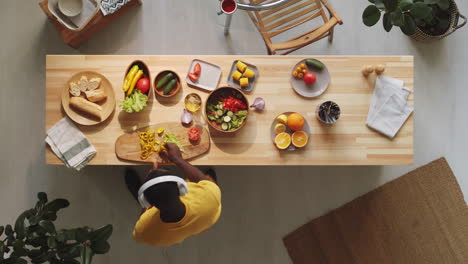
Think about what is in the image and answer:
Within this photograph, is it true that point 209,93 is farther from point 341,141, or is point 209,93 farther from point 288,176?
point 288,176

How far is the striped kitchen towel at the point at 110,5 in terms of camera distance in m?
2.59

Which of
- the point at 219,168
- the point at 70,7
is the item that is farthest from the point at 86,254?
the point at 70,7

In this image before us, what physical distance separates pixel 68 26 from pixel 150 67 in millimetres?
797

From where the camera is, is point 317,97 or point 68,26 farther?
point 68,26

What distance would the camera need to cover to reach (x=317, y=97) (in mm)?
2143

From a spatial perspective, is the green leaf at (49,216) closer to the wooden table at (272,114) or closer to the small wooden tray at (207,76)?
the wooden table at (272,114)

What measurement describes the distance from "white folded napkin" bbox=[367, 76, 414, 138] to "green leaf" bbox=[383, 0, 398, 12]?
397mm

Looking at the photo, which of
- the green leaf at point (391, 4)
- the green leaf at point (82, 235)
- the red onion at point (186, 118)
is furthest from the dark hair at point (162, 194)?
the green leaf at point (391, 4)

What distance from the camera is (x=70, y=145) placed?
210 centimetres

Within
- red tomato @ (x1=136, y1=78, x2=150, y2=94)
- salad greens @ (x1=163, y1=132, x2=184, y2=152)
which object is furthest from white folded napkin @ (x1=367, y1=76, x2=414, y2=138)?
red tomato @ (x1=136, y1=78, x2=150, y2=94)

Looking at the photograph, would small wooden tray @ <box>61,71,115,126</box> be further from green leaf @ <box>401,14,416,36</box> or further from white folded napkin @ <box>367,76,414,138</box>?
green leaf @ <box>401,14,416,36</box>

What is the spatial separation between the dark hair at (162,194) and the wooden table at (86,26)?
151cm

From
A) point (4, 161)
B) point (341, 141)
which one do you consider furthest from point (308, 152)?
point (4, 161)

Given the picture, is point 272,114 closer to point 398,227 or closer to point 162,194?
point 162,194
